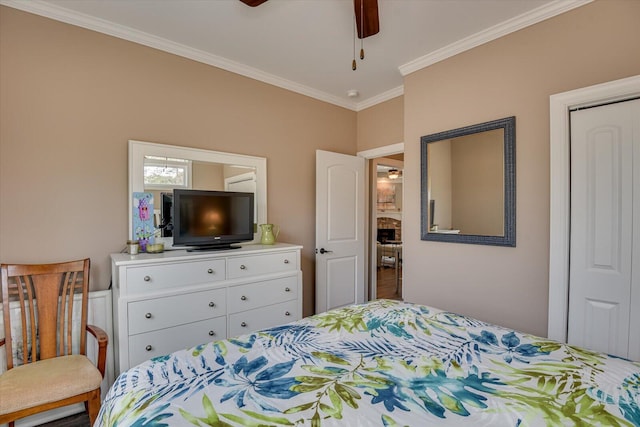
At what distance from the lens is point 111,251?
2346mm

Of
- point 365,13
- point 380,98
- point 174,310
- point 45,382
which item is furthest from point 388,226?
point 45,382

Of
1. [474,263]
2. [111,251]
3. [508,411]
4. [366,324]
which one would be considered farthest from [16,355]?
[474,263]

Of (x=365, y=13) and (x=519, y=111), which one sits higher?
(x=365, y=13)

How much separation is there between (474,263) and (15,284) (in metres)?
3.30

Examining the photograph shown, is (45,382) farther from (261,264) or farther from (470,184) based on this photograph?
(470,184)

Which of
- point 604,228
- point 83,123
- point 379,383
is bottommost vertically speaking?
point 379,383

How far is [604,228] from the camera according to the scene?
6.40ft

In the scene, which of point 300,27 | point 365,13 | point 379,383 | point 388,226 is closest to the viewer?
point 379,383

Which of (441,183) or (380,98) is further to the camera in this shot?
(380,98)

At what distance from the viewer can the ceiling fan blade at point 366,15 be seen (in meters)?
1.70

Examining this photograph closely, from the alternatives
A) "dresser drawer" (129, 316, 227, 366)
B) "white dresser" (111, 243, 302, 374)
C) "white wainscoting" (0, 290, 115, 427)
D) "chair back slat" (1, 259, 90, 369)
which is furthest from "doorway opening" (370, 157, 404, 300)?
"chair back slat" (1, 259, 90, 369)

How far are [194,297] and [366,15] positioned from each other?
217cm

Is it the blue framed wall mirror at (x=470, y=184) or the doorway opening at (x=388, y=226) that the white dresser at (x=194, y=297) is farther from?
the doorway opening at (x=388, y=226)

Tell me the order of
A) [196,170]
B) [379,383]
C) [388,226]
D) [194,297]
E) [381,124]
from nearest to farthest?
[379,383], [194,297], [196,170], [381,124], [388,226]
